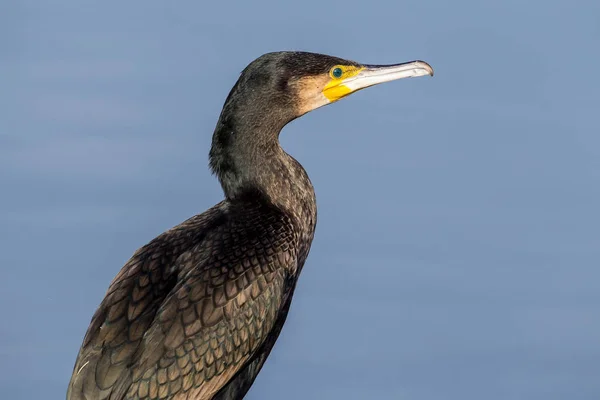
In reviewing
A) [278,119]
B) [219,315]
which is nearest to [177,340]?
[219,315]

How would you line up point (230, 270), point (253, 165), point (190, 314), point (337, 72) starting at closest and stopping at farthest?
point (190, 314) < point (230, 270) < point (253, 165) < point (337, 72)

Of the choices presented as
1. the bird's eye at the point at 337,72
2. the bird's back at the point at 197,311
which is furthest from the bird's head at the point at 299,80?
the bird's back at the point at 197,311

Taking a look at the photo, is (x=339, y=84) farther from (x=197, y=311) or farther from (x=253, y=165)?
(x=197, y=311)

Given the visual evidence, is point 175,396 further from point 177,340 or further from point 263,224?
point 263,224

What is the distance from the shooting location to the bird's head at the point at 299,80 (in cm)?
718

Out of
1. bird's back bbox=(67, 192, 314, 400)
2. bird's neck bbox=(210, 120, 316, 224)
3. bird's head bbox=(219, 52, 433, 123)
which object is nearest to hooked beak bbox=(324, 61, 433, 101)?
bird's head bbox=(219, 52, 433, 123)

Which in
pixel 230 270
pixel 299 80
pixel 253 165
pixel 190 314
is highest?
pixel 299 80

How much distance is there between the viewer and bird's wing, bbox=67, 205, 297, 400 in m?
6.43

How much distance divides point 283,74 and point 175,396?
170cm

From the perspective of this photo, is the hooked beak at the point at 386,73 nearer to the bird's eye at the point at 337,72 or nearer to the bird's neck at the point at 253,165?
the bird's eye at the point at 337,72

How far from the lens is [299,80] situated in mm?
7250

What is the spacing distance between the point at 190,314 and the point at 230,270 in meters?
0.31

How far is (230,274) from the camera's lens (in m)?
6.74

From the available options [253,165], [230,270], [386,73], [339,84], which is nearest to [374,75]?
[386,73]
